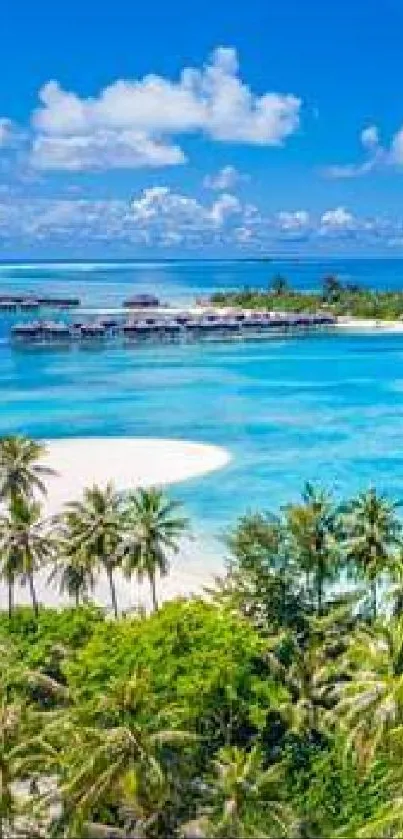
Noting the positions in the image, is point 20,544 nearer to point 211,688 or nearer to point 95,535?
point 95,535

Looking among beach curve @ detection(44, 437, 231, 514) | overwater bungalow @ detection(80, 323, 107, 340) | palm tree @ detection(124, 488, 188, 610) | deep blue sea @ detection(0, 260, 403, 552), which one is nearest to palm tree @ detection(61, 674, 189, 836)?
palm tree @ detection(124, 488, 188, 610)

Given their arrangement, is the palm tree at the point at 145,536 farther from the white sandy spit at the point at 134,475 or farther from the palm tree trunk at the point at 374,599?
the palm tree trunk at the point at 374,599

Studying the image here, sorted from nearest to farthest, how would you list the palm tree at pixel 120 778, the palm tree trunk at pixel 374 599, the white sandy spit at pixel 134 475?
the palm tree at pixel 120 778
the palm tree trunk at pixel 374 599
the white sandy spit at pixel 134 475

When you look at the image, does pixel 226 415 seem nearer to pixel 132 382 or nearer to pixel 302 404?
pixel 302 404

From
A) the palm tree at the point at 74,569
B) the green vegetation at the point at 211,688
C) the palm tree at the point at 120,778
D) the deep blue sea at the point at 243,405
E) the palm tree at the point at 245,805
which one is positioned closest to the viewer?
the palm tree at the point at 245,805

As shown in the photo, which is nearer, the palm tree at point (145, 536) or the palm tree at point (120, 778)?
the palm tree at point (120, 778)

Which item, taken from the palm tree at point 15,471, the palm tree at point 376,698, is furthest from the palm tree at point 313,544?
the palm tree at point 15,471

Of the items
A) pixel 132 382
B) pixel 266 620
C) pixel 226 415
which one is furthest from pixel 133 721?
pixel 132 382
